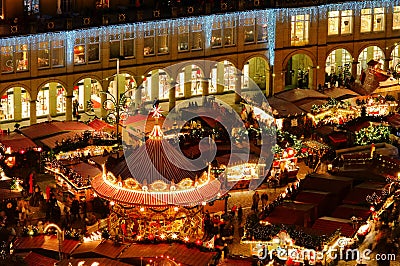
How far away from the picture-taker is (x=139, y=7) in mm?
107062

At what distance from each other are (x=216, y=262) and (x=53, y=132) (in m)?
23.3

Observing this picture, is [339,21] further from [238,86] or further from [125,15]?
[125,15]

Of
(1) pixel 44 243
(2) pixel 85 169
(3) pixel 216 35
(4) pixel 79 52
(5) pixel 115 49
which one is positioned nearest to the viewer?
(1) pixel 44 243

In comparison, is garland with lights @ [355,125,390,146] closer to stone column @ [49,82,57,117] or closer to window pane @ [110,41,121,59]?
window pane @ [110,41,121,59]

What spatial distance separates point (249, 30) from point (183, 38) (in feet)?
17.0

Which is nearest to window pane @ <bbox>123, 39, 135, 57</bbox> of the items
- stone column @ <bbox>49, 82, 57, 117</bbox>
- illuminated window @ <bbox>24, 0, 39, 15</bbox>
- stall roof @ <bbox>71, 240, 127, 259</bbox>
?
stone column @ <bbox>49, 82, 57, 117</bbox>

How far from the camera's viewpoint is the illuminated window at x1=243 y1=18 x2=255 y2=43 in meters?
108

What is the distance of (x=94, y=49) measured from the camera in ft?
338

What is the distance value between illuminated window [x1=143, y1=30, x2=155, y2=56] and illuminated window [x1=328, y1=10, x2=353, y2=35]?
13.9m

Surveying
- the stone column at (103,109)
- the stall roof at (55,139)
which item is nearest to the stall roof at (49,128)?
the stall roof at (55,139)

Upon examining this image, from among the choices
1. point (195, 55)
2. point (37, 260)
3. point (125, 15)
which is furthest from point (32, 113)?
point (37, 260)

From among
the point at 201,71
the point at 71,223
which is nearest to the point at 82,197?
the point at 71,223

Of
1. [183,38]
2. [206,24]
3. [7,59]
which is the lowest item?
[7,59]

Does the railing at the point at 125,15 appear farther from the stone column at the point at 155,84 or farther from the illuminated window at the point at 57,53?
the stone column at the point at 155,84
